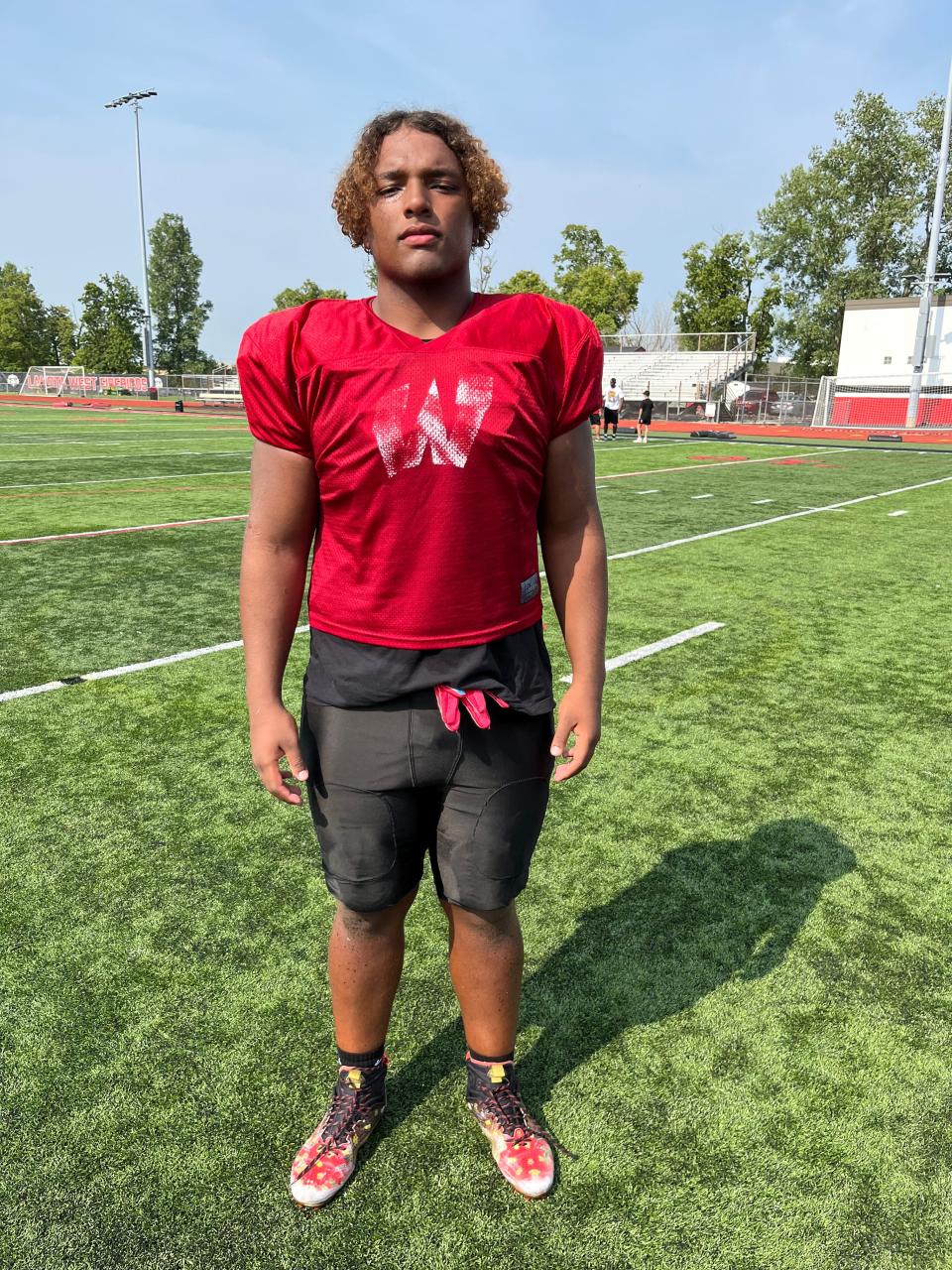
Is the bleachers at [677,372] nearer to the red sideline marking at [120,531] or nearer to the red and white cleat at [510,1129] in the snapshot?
the red sideline marking at [120,531]

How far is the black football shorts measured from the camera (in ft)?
5.78

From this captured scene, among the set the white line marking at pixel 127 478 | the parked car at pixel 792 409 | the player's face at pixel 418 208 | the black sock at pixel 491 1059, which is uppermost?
the parked car at pixel 792 409

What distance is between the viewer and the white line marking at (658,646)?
550 cm

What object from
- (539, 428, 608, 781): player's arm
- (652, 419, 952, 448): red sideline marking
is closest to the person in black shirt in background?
(652, 419, 952, 448): red sideline marking

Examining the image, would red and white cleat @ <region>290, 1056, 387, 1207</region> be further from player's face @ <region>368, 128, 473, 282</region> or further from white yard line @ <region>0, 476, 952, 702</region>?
white yard line @ <region>0, 476, 952, 702</region>

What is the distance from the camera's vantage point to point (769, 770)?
4059mm

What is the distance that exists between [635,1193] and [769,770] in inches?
94.7

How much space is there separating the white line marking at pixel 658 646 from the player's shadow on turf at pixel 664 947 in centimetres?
185

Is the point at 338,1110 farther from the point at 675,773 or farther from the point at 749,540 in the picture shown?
the point at 749,540

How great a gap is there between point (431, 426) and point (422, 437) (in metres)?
0.03

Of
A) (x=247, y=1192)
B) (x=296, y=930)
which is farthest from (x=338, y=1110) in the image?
(x=296, y=930)

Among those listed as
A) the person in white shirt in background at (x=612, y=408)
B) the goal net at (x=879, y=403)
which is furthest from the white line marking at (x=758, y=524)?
the goal net at (x=879, y=403)

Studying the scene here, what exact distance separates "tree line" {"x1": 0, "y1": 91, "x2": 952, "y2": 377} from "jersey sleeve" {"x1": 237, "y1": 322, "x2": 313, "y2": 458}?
154ft

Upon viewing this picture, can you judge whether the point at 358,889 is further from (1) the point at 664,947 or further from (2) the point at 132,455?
(2) the point at 132,455
